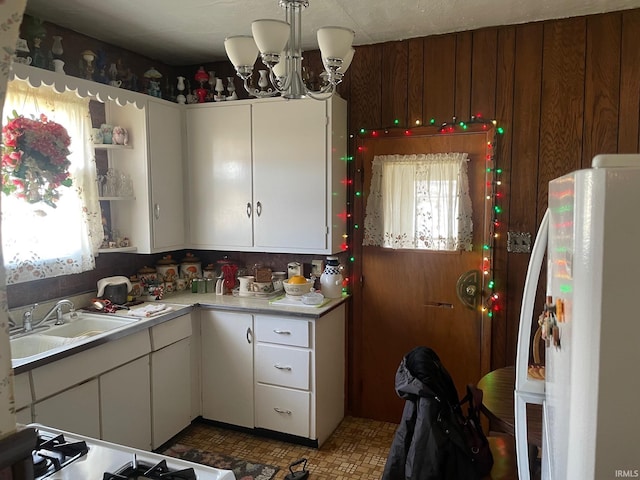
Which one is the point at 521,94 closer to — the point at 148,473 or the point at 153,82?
the point at 153,82

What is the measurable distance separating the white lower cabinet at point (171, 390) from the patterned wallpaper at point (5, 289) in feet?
6.76

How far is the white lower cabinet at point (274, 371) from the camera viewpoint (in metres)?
2.97

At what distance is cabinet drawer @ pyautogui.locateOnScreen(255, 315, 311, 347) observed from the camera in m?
2.94

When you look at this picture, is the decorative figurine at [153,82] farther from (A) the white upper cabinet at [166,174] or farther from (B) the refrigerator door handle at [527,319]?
(B) the refrigerator door handle at [527,319]

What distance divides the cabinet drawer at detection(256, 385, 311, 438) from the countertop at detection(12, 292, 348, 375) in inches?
20.1

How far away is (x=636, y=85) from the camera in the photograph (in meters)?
2.63

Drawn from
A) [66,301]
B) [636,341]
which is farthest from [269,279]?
[636,341]

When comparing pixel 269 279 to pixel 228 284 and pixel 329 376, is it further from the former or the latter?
pixel 329 376

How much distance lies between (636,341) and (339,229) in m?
2.67

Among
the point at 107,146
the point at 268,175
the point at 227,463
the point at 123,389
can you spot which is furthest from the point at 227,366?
the point at 107,146

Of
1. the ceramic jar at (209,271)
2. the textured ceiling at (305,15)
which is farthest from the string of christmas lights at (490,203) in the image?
the ceramic jar at (209,271)

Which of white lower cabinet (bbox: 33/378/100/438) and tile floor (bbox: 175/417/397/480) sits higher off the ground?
white lower cabinet (bbox: 33/378/100/438)

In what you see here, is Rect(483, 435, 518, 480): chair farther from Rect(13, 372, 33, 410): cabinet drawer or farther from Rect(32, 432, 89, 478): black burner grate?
Rect(13, 372, 33, 410): cabinet drawer

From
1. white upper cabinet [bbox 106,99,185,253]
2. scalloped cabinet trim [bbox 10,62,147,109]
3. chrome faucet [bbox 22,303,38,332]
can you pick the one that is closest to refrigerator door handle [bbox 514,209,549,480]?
scalloped cabinet trim [bbox 10,62,147,109]
